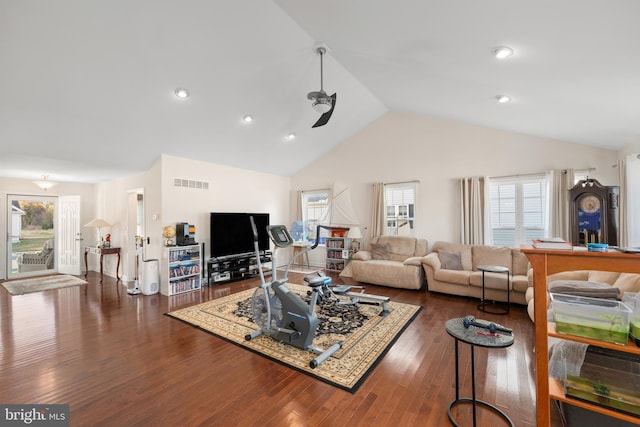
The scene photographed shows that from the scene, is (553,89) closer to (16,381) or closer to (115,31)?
(115,31)

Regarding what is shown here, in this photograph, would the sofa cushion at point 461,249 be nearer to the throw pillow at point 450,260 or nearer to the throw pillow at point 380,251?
the throw pillow at point 450,260

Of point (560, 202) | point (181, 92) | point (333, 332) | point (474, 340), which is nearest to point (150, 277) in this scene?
point (181, 92)

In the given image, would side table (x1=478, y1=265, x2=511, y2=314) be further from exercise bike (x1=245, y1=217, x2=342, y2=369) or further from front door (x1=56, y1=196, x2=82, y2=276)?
front door (x1=56, y1=196, x2=82, y2=276)

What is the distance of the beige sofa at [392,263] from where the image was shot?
16.8ft

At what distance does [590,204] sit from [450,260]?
2124mm

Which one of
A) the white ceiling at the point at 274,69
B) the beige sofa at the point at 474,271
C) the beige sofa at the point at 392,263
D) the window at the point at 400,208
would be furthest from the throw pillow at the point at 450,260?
the white ceiling at the point at 274,69

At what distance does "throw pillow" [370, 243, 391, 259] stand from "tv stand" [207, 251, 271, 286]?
8.72 feet

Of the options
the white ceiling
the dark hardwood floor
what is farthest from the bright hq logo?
the white ceiling

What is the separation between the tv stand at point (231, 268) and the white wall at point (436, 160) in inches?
110

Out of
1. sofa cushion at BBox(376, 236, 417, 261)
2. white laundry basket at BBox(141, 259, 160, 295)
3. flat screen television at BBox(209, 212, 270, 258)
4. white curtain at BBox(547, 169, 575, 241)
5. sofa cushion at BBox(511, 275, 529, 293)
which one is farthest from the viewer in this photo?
sofa cushion at BBox(376, 236, 417, 261)

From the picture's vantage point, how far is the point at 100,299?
15.5ft

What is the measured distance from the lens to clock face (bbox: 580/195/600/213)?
12.3 feet

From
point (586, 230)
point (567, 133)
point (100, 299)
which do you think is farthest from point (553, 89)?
point (100, 299)

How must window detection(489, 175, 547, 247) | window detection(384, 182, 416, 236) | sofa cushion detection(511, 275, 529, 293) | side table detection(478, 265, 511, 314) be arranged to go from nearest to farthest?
side table detection(478, 265, 511, 314) → sofa cushion detection(511, 275, 529, 293) → window detection(489, 175, 547, 247) → window detection(384, 182, 416, 236)
